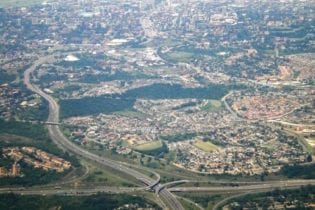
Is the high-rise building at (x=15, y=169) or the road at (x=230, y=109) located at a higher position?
the high-rise building at (x=15, y=169)

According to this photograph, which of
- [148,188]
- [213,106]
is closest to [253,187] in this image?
[148,188]

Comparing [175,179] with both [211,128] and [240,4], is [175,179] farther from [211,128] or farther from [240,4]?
[240,4]

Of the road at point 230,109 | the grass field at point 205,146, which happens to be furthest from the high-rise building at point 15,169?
the road at point 230,109

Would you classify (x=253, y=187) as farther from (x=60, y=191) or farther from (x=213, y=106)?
(x=213, y=106)

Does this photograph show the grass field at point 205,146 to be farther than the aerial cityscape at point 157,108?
Yes

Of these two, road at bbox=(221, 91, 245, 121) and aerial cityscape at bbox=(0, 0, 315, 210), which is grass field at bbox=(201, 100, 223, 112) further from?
road at bbox=(221, 91, 245, 121)

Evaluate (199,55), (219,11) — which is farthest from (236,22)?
(199,55)

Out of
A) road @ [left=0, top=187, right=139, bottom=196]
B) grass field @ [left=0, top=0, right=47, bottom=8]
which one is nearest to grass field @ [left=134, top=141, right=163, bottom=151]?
road @ [left=0, top=187, right=139, bottom=196]

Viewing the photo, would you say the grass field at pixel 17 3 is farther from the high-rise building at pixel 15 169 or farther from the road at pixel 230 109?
the high-rise building at pixel 15 169
